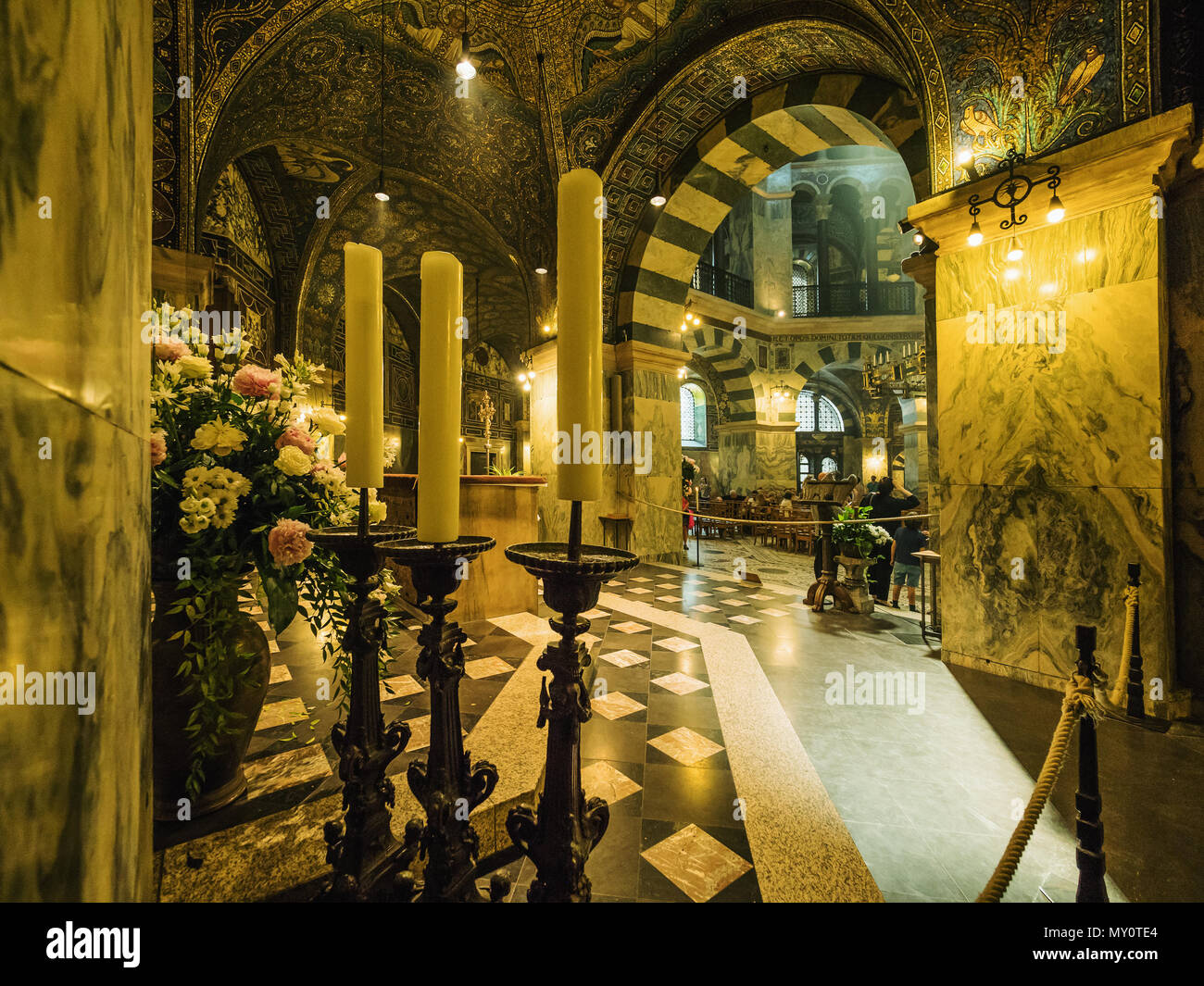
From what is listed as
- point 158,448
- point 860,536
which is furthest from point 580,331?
point 860,536

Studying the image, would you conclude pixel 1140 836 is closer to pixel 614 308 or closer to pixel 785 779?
pixel 785 779

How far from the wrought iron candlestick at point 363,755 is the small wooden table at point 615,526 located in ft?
18.9

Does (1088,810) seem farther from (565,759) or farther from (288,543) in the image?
(288,543)

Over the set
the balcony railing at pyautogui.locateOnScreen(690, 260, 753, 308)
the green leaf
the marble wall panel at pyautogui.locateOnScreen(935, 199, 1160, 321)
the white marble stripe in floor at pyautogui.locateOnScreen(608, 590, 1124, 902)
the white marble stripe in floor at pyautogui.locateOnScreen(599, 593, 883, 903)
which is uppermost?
the balcony railing at pyautogui.locateOnScreen(690, 260, 753, 308)

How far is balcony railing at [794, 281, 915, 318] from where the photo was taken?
1686cm

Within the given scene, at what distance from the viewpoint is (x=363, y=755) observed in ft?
3.45

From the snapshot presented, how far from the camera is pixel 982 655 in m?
3.40

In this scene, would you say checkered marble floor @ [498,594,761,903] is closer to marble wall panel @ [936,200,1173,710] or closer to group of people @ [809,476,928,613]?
marble wall panel @ [936,200,1173,710]

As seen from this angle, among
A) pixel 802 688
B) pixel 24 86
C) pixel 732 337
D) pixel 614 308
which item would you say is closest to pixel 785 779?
pixel 802 688

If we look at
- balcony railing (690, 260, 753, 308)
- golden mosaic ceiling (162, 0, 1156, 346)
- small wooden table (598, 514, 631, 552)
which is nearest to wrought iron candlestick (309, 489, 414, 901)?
golden mosaic ceiling (162, 0, 1156, 346)

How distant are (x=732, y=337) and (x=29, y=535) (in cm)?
1569

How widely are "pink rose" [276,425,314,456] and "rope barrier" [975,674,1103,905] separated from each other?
73.9 inches

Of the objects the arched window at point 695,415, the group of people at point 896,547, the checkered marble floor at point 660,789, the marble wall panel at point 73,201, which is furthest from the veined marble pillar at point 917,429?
the marble wall panel at point 73,201

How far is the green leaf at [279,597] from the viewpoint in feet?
4.44
